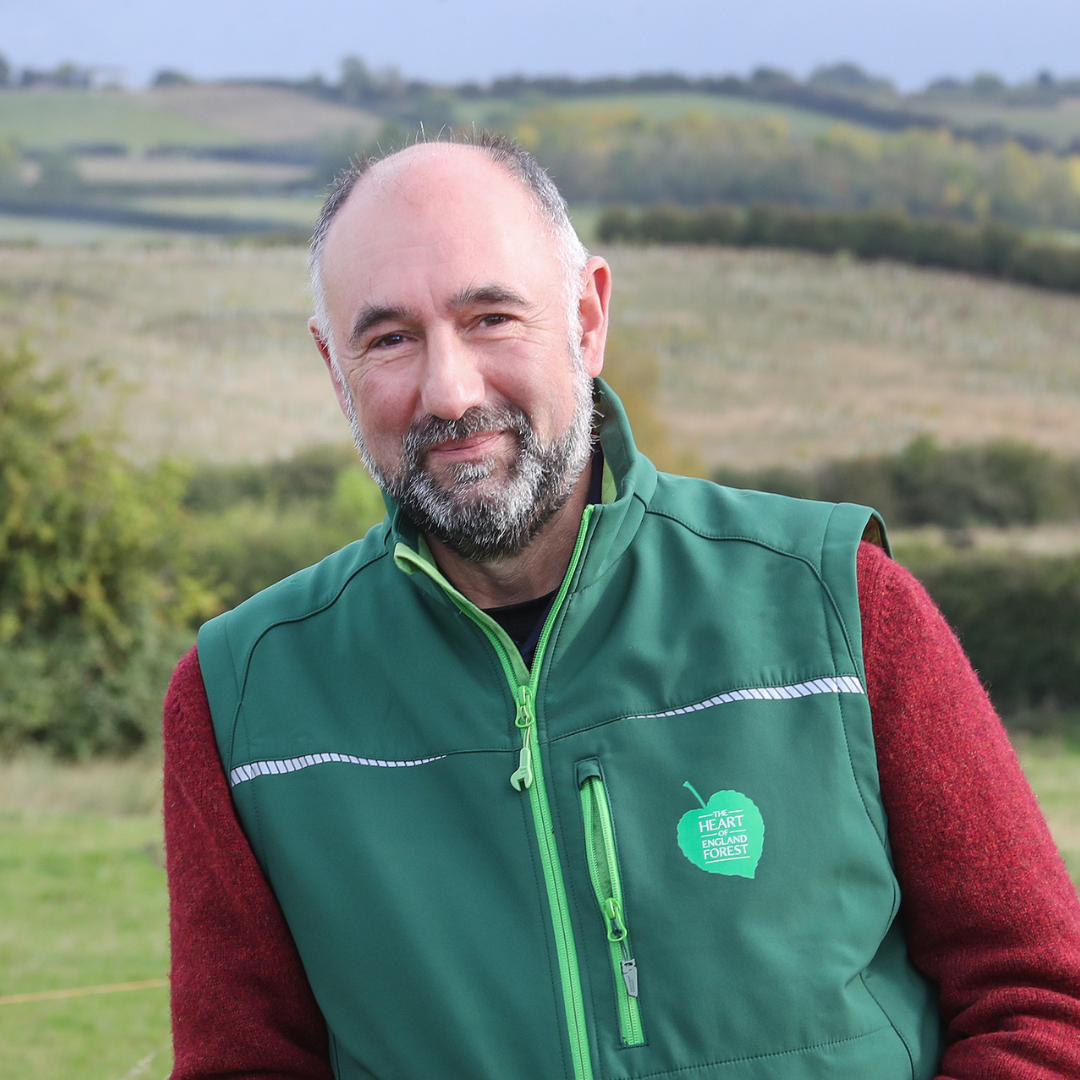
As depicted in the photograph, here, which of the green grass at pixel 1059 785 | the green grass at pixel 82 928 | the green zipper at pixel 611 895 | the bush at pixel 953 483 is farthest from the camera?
the bush at pixel 953 483

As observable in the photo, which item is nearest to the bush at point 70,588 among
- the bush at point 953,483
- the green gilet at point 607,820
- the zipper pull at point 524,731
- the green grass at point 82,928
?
the green grass at point 82,928

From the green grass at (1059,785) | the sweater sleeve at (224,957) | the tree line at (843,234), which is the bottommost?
the green grass at (1059,785)

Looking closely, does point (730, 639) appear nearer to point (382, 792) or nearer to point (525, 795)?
point (525, 795)

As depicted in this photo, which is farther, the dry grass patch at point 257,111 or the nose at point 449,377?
the dry grass patch at point 257,111

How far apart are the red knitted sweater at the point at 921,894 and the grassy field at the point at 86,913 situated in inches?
58.3

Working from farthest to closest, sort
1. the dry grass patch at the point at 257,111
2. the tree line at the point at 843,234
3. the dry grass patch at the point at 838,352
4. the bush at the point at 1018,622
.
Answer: the dry grass patch at the point at 257,111
the tree line at the point at 843,234
the dry grass patch at the point at 838,352
the bush at the point at 1018,622

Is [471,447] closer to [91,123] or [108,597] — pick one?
[108,597]

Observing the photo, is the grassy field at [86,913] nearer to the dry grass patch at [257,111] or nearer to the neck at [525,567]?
the neck at [525,567]

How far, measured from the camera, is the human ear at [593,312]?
5.72 feet

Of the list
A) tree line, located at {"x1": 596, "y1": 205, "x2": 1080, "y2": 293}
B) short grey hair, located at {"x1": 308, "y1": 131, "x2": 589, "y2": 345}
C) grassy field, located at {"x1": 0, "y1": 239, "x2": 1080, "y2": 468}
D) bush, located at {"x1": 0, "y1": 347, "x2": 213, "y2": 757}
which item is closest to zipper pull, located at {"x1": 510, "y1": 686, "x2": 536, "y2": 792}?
short grey hair, located at {"x1": 308, "y1": 131, "x2": 589, "y2": 345}

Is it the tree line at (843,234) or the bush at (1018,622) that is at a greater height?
the tree line at (843,234)

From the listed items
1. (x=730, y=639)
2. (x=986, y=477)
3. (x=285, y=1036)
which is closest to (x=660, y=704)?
(x=730, y=639)

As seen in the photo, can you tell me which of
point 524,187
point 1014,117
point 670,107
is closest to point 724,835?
point 524,187

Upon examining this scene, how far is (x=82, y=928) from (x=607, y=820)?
7364 millimetres
